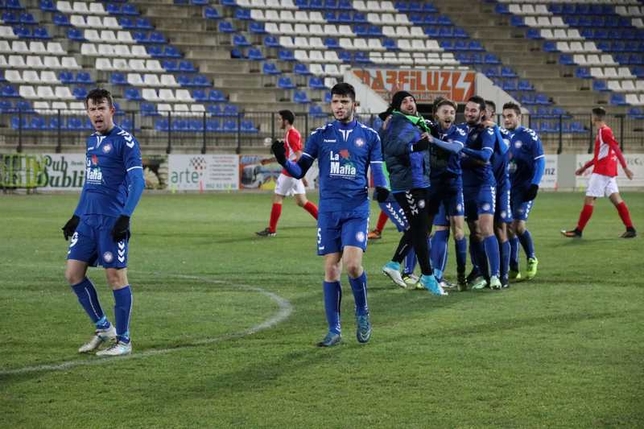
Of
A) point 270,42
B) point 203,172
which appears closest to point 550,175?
point 203,172

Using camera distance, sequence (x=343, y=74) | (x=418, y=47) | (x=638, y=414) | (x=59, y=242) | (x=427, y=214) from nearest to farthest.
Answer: (x=638, y=414), (x=427, y=214), (x=59, y=242), (x=343, y=74), (x=418, y=47)

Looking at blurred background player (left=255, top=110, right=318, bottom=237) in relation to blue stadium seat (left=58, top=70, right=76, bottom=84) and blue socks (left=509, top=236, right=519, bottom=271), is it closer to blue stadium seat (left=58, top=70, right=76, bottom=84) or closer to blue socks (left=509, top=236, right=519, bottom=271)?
blue socks (left=509, top=236, right=519, bottom=271)

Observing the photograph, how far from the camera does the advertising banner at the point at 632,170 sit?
38.9m

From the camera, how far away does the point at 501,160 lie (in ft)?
44.8

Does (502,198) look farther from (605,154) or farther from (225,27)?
(225,27)

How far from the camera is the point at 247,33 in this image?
4431cm

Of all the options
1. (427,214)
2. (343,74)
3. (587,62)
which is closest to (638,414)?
(427,214)

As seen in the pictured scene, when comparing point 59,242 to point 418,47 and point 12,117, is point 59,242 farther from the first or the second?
point 418,47

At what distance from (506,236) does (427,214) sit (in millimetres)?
1619

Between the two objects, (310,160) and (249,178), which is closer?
(310,160)

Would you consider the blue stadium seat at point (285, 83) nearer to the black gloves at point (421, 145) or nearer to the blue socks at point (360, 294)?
the black gloves at point (421, 145)

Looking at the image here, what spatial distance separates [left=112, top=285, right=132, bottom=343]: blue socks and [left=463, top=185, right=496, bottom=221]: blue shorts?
17.8 feet

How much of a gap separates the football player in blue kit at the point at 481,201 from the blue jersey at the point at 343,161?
12.1 feet

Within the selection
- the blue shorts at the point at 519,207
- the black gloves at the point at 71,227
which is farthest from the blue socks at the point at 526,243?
the black gloves at the point at 71,227
